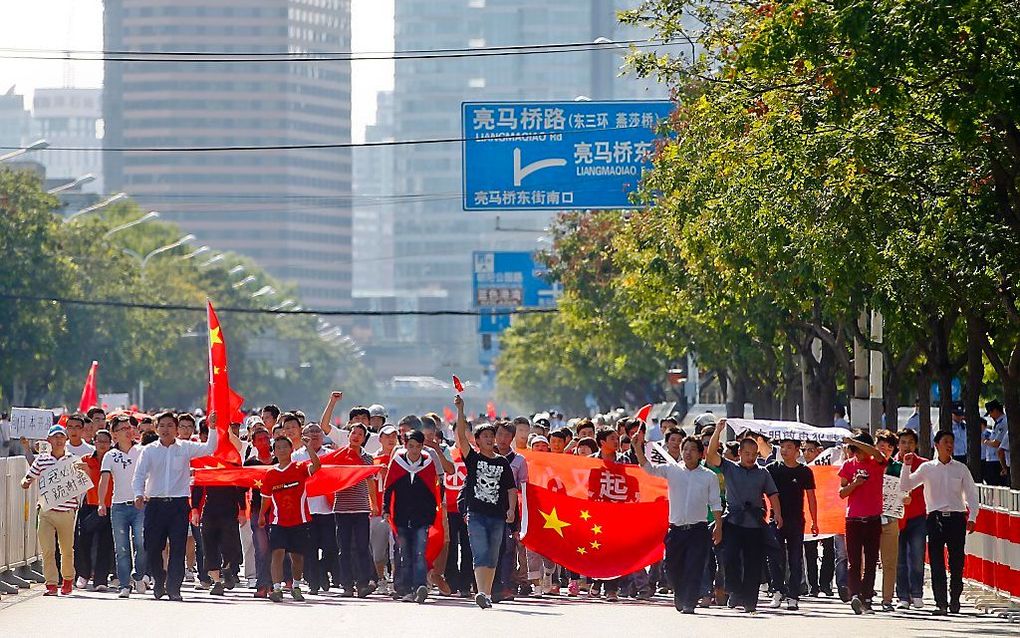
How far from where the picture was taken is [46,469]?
1911cm

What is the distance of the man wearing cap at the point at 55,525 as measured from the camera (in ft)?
63.0

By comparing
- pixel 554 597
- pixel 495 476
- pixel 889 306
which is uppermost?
pixel 889 306

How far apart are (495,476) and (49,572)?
4.55 metres

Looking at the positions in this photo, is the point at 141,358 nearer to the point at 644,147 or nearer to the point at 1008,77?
the point at 644,147

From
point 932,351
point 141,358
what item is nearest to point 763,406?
point 932,351

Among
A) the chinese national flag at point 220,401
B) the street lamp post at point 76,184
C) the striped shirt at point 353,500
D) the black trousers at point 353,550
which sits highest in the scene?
the street lamp post at point 76,184

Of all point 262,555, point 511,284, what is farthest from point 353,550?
point 511,284

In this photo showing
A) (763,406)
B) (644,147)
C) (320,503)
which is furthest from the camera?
(763,406)

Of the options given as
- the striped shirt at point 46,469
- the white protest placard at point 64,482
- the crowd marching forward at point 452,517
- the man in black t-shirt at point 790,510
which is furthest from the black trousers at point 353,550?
the man in black t-shirt at point 790,510

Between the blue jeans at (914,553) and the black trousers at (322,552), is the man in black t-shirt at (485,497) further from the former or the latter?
the blue jeans at (914,553)

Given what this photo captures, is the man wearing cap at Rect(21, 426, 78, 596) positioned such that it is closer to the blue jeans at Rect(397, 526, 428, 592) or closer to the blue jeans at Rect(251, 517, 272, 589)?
the blue jeans at Rect(251, 517, 272, 589)

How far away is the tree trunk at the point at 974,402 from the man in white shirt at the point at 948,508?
8.04 m

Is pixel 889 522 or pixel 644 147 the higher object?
pixel 644 147

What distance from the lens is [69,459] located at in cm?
1919
